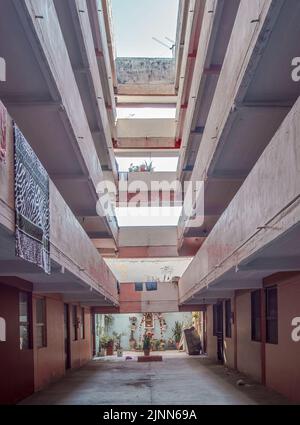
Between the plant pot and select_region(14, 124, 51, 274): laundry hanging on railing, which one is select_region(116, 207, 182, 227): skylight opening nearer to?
the plant pot

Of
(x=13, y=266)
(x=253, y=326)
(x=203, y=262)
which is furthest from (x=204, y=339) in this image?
(x=13, y=266)

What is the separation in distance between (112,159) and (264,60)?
52.3 ft

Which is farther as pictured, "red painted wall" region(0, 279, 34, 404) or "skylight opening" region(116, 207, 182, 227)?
"skylight opening" region(116, 207, 182, 227)

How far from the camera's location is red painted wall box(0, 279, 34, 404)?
1088cm

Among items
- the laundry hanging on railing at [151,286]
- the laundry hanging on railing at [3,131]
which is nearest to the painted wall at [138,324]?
the laundry hanging on railing at [151,286]

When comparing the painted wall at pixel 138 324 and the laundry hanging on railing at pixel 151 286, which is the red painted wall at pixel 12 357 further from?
the painted wall at pixel 138 324

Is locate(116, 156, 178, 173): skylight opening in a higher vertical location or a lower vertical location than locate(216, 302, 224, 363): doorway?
higher

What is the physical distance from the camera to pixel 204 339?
28.0m

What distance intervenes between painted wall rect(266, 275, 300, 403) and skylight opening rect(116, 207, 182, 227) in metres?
13.6

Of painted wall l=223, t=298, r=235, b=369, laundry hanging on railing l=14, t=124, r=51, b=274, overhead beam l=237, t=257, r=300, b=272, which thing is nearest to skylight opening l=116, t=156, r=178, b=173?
painted wall l=223, t=298, r=235, b=369

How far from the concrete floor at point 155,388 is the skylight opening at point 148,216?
7.73 m

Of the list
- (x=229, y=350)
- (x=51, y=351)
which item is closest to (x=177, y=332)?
(x=229, y=350)
